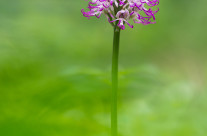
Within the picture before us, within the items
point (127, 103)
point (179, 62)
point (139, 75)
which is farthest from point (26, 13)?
point (139, 75)

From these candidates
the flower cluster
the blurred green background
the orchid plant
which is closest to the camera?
the blurred green background

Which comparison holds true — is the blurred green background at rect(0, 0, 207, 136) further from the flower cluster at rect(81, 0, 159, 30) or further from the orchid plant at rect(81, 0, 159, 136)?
the flower cluster at rect(81, 0, 159, 30)

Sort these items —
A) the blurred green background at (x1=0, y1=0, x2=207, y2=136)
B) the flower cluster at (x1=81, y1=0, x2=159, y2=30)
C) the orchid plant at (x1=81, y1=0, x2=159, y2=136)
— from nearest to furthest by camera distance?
1. the blurred green background at (x1=0, y1=0, x2=207, y2=136)
2. the orchid plant at (x1=81, y1=0, x2=159, y2=136)
3. the flower cluster at (x1=81, y1=0, x2=159, y2=30)

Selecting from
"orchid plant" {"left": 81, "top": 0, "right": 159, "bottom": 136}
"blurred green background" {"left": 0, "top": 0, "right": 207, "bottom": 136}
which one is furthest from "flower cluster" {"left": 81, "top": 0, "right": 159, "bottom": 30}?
"blurred green background" {"left": 0, "top": 0, "right": 207, "bottom": 136}

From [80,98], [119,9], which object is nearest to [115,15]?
[119,9]

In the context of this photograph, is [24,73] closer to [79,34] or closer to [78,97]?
[78,97]

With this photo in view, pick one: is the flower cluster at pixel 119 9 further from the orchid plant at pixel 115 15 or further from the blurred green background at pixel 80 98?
the blurred green background at pixel 80 98

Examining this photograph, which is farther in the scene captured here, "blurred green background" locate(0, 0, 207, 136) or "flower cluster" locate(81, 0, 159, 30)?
"flower cluster" locate(81, 0, 159, 30)

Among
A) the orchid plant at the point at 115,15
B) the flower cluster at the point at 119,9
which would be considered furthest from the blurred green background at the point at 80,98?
the flower cluster at the point at 119,9

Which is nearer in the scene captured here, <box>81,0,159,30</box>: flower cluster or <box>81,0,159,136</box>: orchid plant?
<box>81,0,159,136</box>: orchid plant

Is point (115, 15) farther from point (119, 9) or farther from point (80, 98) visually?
point (80, 98)

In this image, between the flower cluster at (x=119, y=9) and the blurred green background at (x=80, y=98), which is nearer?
the blurred green background at (x=80, y=98)
